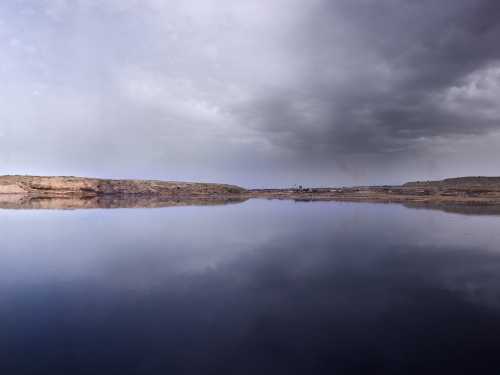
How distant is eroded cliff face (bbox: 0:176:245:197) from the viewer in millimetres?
91312

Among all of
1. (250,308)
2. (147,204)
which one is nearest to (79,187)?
(147,204)

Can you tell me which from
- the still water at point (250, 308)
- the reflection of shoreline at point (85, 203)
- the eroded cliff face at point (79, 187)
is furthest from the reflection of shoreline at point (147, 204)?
the still water at point (250, 308)

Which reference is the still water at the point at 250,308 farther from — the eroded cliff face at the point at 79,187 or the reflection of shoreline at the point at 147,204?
the eroded cliff face at the point at 79,187

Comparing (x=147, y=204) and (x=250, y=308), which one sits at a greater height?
(x=147, y=204)

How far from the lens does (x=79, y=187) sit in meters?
94.2

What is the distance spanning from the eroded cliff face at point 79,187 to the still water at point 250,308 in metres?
84.9

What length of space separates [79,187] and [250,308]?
100971 millimetres

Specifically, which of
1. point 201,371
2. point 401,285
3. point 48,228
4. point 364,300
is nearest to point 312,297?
point 364,300

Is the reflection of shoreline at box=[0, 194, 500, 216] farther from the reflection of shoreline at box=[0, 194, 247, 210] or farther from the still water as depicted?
the still water

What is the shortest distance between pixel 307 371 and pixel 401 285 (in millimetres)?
7028

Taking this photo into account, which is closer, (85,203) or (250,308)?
(250,308)

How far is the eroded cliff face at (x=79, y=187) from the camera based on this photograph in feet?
300

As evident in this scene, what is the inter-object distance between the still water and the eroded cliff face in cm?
8495

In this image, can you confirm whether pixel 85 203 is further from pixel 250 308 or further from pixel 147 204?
pixel 250 308
